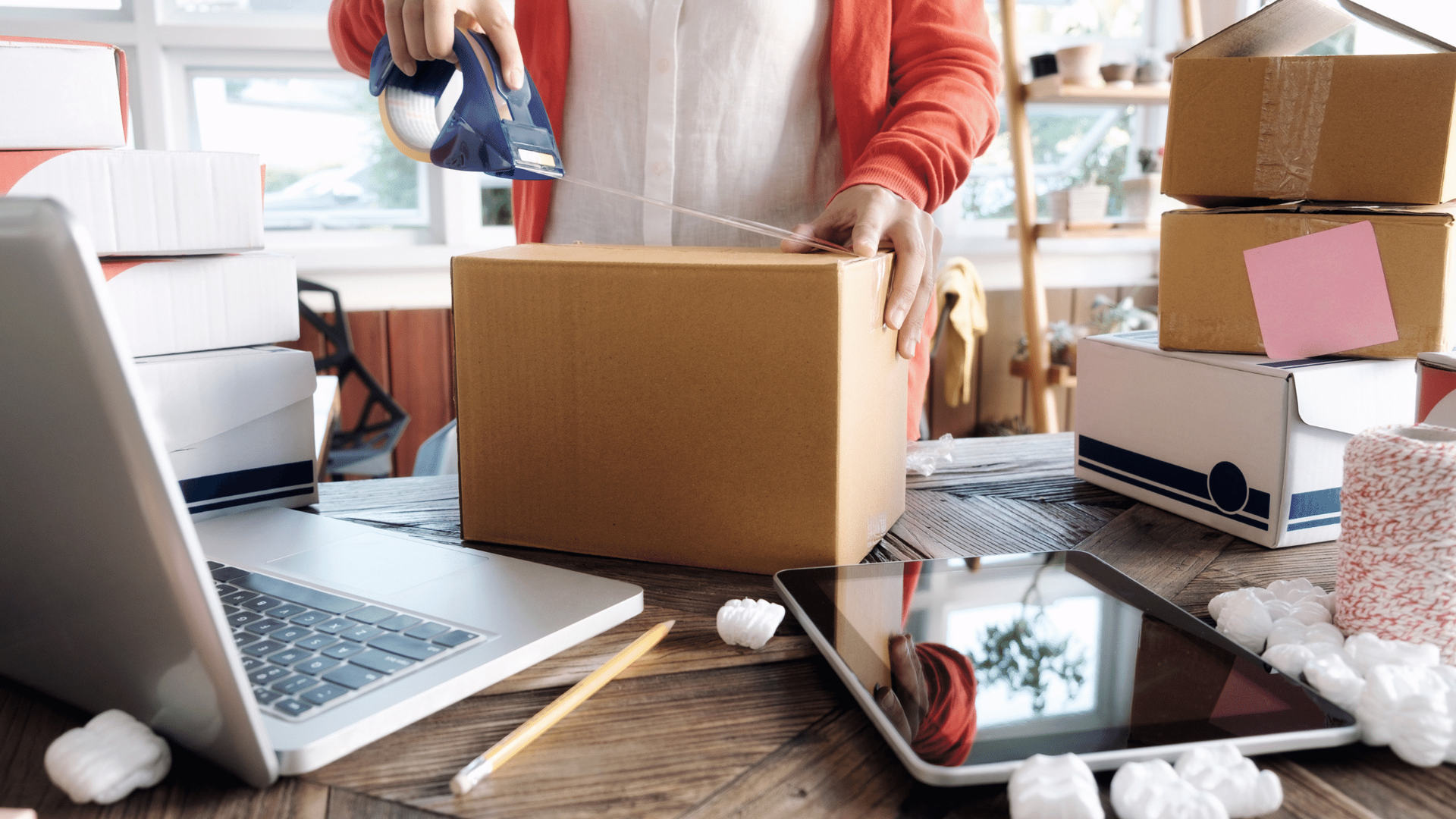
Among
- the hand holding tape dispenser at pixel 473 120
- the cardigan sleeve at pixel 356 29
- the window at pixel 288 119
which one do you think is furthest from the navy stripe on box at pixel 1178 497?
the window at pixel 288 119

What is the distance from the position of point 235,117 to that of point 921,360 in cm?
214

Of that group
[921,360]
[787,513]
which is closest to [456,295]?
[787,513]

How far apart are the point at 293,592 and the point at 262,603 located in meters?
0.02

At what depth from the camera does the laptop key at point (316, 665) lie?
1.44 ft

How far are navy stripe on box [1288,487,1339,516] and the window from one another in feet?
6.92

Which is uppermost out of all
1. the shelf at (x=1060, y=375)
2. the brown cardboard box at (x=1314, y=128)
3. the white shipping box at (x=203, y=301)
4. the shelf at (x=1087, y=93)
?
the shelf at (x=1087, y=93)

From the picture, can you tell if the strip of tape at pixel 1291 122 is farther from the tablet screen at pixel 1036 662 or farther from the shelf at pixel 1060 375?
the shelf at pixel 1060 375

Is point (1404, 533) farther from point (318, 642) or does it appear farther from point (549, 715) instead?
point (318, 642)

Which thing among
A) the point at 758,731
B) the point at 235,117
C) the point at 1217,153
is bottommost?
the point at 758,731

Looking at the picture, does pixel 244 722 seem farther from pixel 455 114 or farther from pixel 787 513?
pixel 455 114

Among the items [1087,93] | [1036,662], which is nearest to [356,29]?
[1036,662]

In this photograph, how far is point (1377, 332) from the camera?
0.74 meters

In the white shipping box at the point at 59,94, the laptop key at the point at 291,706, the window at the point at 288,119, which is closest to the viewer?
the laptop key at the point at 291,706

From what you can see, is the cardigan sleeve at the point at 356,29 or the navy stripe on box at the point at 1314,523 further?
the cardigan sleeve at the point at 356,29
